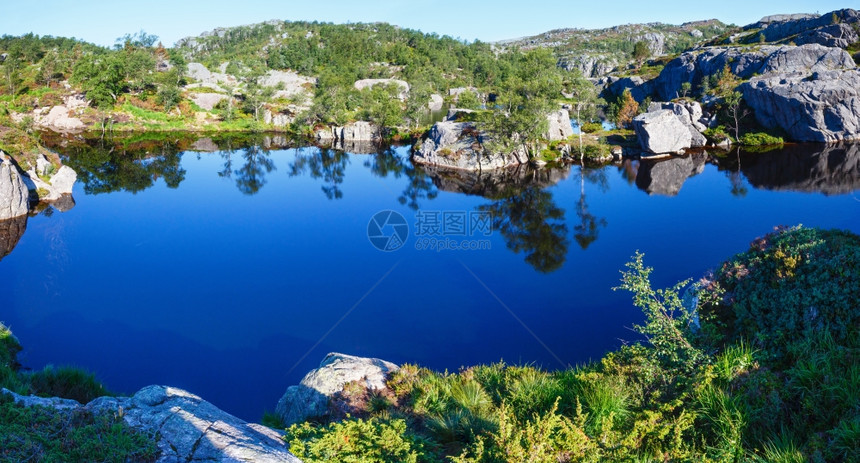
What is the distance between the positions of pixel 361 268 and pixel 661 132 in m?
43.7

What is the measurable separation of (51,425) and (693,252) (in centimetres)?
2823

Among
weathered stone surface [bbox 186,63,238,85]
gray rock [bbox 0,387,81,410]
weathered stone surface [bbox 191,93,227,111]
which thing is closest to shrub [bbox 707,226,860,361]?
gray rock [bbox 0,387,81,410]

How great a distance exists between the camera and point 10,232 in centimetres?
3209

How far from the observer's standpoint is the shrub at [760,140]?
197 ft

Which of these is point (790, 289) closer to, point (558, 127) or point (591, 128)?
point (558, 127)

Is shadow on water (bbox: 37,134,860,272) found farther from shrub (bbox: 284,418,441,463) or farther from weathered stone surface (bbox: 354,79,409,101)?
weathered stone surface (bbox: 354,79,409,101)

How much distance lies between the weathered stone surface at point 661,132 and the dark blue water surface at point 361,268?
25.6ft

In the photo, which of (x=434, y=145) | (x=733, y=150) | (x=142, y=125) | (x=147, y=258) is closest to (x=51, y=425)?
(x=147, y=258)

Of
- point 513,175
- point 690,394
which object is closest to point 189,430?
point 690,394

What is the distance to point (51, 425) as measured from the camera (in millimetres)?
7562

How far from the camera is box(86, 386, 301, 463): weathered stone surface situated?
7.41m

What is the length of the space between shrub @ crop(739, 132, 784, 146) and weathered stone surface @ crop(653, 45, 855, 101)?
12.6 meters

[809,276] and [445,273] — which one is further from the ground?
[809,276]

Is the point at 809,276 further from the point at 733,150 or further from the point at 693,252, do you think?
the point at 733,150
